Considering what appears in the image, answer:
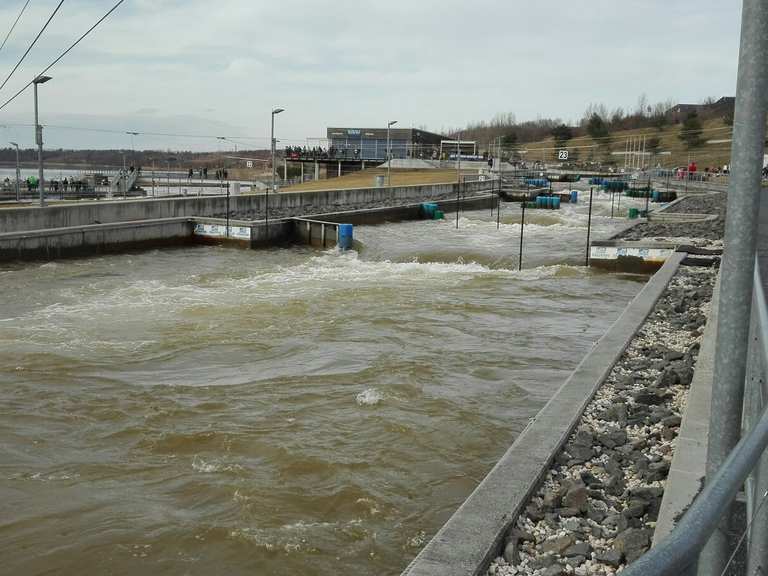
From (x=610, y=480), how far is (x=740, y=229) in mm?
4020

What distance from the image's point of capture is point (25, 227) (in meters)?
24.8

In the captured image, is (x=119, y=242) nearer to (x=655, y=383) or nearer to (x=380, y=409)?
(x=380, y=409)

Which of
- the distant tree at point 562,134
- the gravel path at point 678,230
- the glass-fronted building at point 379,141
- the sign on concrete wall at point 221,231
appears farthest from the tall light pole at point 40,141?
the distant tree at point 562,134

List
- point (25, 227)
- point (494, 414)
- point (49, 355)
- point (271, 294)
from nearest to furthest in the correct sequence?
point (494, 414)
point (49, 355)
point (271, 294)
point (25, 227)

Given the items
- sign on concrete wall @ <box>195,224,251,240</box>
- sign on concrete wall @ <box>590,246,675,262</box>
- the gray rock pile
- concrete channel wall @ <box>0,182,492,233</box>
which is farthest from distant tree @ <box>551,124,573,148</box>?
the gray rock pile

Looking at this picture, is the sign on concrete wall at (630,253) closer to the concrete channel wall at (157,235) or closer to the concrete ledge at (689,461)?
the concrete channel wall at (157,235)

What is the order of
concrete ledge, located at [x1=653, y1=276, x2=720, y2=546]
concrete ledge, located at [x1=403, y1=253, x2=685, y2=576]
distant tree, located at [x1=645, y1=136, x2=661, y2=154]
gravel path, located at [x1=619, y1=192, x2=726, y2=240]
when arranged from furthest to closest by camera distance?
distant tree, located at [x1=645, y1=136, x2=661, y2=154]
gravel path, located at [x1=619, y1=192, x2=726, y2=240]
concrete ledge, located at [x1=653, y1=276, x2=720, y2=546]
concrete ledge, located at [x1=403, y1=253, x2=685, y2=576]

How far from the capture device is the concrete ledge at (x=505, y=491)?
16.1 ft

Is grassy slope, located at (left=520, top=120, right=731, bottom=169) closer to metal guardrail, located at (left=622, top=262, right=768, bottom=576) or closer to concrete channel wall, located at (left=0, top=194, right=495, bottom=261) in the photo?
concrete channel wall, located at (left=0, top=194, right=495, bottom=261)

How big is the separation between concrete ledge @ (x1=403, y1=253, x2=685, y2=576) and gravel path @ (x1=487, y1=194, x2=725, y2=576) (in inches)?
4.3

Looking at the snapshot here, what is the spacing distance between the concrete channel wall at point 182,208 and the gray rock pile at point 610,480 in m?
21.0

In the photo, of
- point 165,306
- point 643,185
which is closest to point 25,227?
point 165,306

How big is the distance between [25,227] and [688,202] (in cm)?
4062

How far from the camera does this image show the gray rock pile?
5191 millimetres
